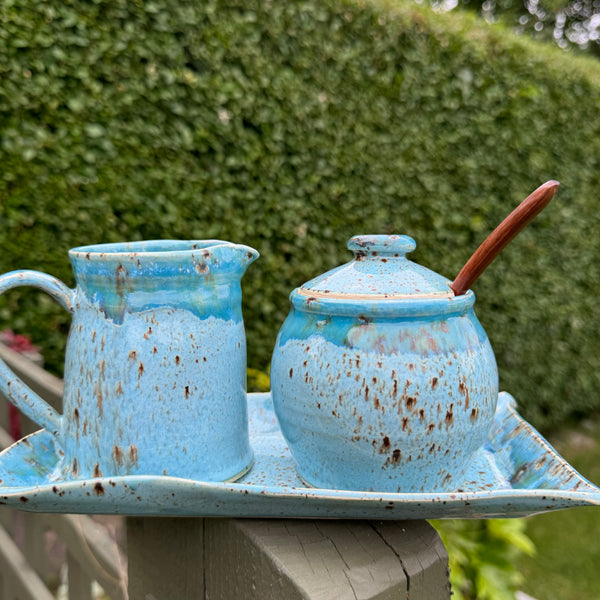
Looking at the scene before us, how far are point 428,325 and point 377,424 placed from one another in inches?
5.9

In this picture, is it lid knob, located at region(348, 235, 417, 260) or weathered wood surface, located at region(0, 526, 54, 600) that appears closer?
lid knob, located at region(348, 235, 417, 260)

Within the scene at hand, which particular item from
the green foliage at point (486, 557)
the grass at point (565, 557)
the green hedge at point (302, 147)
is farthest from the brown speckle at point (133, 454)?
the grass at point (565, 557)

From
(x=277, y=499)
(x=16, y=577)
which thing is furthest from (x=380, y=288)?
(x=16, y=577)

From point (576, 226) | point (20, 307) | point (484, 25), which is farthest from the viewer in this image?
point (576, 226)

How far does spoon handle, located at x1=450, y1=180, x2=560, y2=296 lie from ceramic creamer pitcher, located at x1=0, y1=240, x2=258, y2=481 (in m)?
0.36

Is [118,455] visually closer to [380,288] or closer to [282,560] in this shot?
[282,560]

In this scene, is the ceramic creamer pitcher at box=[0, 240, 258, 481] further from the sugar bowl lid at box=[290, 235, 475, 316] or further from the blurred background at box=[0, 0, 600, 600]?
the blurred background at box=[0, 0, 600, 600]

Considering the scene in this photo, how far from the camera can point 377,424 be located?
2.26ft

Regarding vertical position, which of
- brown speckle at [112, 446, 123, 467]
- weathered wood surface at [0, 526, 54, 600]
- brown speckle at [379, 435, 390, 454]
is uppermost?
brown speckle at [379, 435, 390, 454]

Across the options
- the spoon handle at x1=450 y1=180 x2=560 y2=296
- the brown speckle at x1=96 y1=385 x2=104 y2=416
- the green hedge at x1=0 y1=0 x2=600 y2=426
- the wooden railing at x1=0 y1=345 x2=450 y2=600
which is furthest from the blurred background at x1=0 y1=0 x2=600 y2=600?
the brown speckle at x1=96 y1=385 x2=104 y2=416

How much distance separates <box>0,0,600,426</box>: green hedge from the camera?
214 centimetres

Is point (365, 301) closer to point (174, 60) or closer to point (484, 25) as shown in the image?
point (174, 60)

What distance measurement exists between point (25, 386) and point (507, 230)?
2.53 feet

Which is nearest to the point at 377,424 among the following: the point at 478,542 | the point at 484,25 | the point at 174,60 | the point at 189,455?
the point at 189,455
